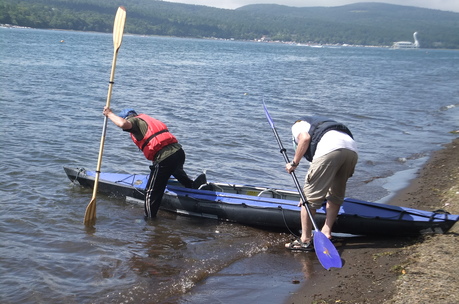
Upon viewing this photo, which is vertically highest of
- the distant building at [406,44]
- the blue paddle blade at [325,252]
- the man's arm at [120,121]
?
the distant building at [406,44]

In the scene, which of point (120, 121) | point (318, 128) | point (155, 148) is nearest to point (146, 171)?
point (155, 148)

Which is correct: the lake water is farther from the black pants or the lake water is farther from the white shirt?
the white shirt

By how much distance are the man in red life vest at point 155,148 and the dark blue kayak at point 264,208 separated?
1.72 ft

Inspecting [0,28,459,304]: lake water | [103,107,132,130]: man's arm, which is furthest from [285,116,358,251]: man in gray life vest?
[103,107,132,130]: man's arm

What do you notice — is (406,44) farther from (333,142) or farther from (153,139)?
(333,142)

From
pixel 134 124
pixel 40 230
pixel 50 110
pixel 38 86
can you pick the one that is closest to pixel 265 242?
pixel 134 124

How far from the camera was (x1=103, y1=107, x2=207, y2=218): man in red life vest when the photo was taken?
746cm

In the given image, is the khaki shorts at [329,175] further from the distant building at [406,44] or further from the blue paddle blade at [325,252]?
the distant building at [406,44]

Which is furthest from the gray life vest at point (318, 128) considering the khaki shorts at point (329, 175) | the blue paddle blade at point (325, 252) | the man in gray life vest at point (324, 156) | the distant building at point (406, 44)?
the distant building at point (406, 44)

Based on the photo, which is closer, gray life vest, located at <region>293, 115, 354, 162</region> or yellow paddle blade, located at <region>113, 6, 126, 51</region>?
gray life vest, located at <region>293, 115, 354, 162</region>

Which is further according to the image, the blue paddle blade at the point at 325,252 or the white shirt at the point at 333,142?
the white shirt at the point at 333,142

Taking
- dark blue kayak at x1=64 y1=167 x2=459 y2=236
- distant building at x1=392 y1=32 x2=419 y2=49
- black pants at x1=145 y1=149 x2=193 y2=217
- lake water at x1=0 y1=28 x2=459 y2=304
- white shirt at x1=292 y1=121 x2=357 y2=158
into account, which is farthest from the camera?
distant building at x1=392 y1=32 x2=419 y2=49

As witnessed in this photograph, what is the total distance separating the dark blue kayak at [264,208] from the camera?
6.73 metres

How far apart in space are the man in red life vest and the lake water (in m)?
0.47
